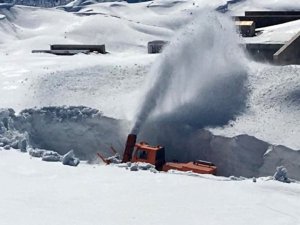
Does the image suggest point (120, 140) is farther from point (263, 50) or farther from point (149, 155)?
point (263, 50)

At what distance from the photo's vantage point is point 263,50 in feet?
71.7

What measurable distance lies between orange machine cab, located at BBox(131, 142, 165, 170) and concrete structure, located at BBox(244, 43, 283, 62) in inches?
348

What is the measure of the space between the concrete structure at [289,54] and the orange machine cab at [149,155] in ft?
24.6

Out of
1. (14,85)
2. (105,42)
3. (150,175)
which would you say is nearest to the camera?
(150,175)

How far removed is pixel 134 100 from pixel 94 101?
138 centimetres

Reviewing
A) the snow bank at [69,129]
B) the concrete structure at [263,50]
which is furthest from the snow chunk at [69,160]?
the concrete structure at [263,50]

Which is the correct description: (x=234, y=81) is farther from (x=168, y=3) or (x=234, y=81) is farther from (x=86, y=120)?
(x=168, y=3)

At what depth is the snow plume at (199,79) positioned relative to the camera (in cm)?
1547

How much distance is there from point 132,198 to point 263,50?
45.9ft

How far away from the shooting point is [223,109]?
15336 millimetres

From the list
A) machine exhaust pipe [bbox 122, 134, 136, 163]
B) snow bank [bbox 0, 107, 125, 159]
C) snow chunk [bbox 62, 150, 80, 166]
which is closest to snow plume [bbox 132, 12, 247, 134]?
machine exhaust pipe [bbox 122, 134, 136, 163]

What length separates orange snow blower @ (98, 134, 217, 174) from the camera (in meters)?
13.3

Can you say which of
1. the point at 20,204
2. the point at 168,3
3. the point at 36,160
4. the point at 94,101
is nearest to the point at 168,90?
the point at 94,101

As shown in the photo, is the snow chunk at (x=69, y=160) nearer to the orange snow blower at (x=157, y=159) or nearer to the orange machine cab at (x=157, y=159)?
the orange snow blower at (x=157, y=159)
